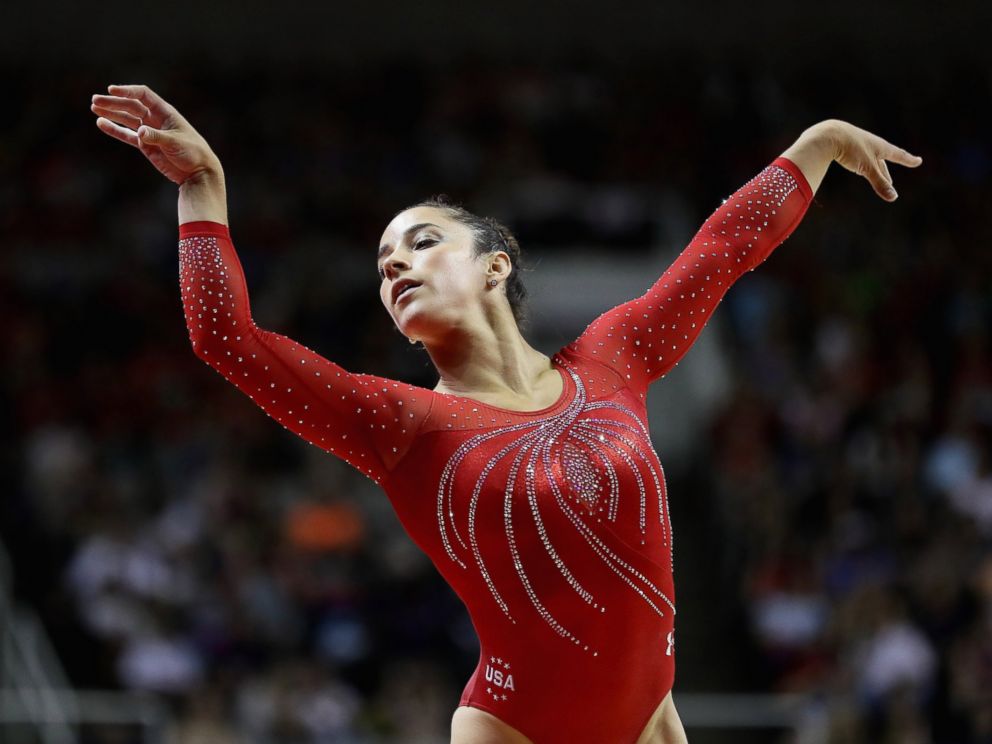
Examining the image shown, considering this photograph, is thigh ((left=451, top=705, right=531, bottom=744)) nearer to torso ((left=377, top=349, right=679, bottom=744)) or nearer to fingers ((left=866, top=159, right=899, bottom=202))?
torso ((left=377, top=349, right=679, bottom=744))

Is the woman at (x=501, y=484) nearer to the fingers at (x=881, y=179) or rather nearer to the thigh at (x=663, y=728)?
the thigh at (x=663, y=728)

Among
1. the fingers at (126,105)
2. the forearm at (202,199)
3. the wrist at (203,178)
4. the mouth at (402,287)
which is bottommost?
the mouth at (402,287)

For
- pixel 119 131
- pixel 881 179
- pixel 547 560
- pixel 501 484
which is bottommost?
pixel 547 560

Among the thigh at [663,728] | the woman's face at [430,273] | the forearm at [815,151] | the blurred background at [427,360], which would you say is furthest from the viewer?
the blurred background at [427,360]

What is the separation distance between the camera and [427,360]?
811cm

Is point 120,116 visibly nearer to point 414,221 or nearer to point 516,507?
point 414,221

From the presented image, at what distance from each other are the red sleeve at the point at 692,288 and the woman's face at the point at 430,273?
0.90 ft

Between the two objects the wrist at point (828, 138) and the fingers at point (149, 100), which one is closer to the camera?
the fingers at point (149, 100)

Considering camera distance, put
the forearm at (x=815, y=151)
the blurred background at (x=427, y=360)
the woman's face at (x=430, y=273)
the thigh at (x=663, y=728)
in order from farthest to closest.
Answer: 1. the blurred background at (x=427, y=360)
2. the forearm at (x=815, y=151)
3. the woman's face at (x=430, y=273)
4. the thigh at (x=663, y=728)

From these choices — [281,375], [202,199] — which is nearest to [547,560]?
[281,375]

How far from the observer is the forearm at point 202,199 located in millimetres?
2619

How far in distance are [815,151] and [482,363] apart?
919mm

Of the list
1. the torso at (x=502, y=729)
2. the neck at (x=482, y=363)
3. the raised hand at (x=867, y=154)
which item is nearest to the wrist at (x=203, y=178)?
the neck at (x=482, y=363)

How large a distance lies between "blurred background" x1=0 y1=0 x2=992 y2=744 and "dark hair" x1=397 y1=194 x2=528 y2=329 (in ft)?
0.41
